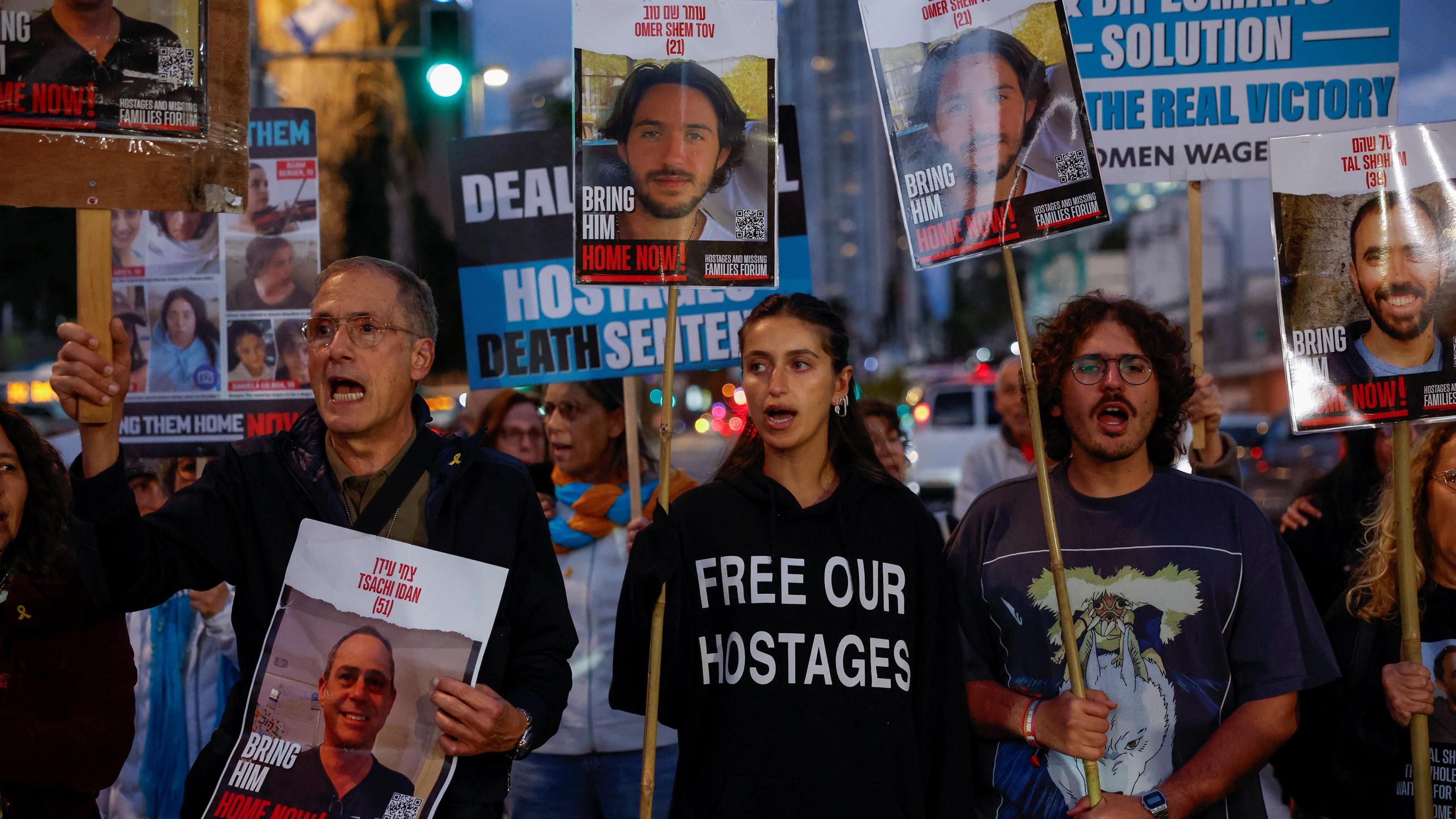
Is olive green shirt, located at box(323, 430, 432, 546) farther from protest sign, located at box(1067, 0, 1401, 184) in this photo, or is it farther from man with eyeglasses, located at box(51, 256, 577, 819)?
protest sign, located at box(1067, 0, 1401, 184)

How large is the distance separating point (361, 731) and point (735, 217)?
5.75 feet

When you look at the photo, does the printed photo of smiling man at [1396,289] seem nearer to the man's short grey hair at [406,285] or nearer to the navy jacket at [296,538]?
the navy jacket at [296,538]

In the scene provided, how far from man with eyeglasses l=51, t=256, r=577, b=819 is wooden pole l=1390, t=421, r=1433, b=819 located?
2129mm

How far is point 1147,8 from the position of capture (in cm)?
462

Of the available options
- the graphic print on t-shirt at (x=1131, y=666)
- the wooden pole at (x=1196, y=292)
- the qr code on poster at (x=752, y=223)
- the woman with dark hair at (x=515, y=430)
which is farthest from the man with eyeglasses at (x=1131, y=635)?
the woman with dark hair at (x=515, y=430)

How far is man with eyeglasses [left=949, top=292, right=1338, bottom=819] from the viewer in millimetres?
2982

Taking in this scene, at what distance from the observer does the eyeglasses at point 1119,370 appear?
330cm

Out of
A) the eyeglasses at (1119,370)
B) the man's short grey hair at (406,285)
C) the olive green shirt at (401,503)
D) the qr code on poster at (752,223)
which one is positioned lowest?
the olive green shirt at (401,503)

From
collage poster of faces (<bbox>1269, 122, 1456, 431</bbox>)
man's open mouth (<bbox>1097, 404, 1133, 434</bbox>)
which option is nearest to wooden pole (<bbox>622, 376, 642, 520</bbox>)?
man's open mouth (<bbox>1097, 404, 1133, 434</bbox>)

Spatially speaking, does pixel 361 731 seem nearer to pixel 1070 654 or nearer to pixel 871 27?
pixel 1070 654

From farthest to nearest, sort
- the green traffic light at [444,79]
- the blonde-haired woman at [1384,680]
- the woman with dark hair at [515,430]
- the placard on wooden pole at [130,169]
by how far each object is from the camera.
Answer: the green traffic light at [444,79] → the woman with dark hair at [515,430] → the blonde-haired woman at [1384,680] → the placard on wooden pole at [130,169]

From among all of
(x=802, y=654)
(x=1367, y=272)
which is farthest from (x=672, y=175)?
(x=1367, y=272)

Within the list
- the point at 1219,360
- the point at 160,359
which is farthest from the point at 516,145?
the point at 1219,360

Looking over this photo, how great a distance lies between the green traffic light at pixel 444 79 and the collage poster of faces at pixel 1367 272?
6.47 meters
